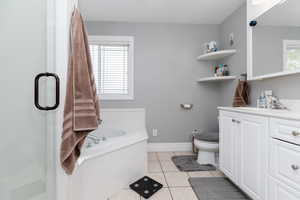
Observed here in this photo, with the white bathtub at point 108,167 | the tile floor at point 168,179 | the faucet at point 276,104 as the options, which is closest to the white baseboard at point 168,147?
the tile floor at point 168,179

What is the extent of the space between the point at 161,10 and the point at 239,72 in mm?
1532

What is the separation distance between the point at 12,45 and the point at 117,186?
58.6 inches

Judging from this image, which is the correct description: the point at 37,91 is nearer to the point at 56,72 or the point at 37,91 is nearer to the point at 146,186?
the point at 56,72

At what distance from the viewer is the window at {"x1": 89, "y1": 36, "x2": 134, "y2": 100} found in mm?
2830

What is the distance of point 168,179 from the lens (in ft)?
6.12

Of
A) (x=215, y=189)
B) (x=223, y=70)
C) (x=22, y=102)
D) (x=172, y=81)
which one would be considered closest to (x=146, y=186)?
(x=215, y=189)

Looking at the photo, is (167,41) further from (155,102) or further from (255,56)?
(255,56)

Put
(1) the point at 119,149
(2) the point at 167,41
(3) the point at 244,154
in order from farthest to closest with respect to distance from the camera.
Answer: (2) the point at 167,41, (1) the point at 119,149, (3) the point at 244,154

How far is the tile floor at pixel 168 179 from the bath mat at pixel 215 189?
8 centimetres

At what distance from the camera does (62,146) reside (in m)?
0.86

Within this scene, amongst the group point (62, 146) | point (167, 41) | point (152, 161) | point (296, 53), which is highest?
point (167, 41)

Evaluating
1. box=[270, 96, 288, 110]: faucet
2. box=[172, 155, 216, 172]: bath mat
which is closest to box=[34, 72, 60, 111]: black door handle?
box=[172, 155, 216, 172]: bath mat

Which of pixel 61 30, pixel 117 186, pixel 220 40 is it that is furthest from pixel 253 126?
pixel 220 40

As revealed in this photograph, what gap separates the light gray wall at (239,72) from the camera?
149 centimetres
